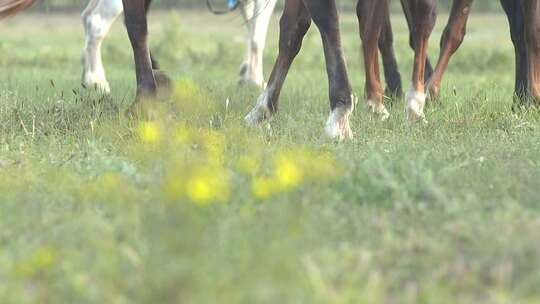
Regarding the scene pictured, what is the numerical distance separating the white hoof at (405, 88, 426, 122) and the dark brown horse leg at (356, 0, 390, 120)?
0.25 metres

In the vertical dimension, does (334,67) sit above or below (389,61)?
above

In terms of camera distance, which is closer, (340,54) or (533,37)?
(340,54)

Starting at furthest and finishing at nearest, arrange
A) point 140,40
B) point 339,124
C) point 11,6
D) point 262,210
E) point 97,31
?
point 97,31, point 140,40, point 11,6, point 339,124, point 262,210

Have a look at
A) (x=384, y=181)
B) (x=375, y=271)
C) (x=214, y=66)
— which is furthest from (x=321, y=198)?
(x=214, y=66)

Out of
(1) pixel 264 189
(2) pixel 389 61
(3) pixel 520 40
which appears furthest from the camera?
(2) pixel 389 61

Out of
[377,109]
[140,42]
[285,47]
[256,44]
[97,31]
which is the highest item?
[140,42]

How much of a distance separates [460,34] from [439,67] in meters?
0.28

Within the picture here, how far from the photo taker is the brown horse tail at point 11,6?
263 inches

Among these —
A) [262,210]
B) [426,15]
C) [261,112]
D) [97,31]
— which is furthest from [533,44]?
[97,31]

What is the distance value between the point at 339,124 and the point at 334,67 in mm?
338

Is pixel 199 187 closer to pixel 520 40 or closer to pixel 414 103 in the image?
pixel 414 103

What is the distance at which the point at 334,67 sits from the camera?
20.6 feet

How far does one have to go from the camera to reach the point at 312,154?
4.73m

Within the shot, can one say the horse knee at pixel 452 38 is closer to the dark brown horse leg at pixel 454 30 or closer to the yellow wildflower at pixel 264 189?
the dark brown horse leg at pixel 454 30
